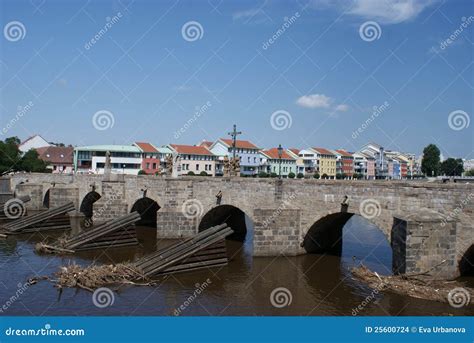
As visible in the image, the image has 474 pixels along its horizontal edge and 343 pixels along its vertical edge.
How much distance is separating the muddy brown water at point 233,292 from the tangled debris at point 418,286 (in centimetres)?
35

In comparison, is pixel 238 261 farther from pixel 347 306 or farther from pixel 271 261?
pixel 347 306

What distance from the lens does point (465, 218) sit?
16016 millimetres

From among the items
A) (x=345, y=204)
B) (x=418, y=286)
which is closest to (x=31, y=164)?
(x=345, y=204)

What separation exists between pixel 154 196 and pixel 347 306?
1678 centimetres

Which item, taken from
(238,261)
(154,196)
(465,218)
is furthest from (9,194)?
(465,218)

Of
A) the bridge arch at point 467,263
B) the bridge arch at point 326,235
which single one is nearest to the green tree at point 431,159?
the bridge arch at point 326,235

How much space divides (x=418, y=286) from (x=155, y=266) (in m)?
9.54

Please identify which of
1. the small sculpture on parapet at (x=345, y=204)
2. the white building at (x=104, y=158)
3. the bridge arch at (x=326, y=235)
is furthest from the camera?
the white building at (x=104, y=158)

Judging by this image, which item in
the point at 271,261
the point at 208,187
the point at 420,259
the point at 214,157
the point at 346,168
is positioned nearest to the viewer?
the point at 420,259

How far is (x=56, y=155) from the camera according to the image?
76438mm

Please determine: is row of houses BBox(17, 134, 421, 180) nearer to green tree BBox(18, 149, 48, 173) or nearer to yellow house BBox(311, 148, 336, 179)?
yellow house BBox(311, 148, 336, 179)

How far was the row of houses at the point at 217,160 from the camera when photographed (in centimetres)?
6981

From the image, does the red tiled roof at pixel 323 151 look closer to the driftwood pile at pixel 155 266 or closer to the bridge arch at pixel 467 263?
the driftwood pile at pixel 155 266

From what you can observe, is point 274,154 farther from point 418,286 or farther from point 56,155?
point 418,286
